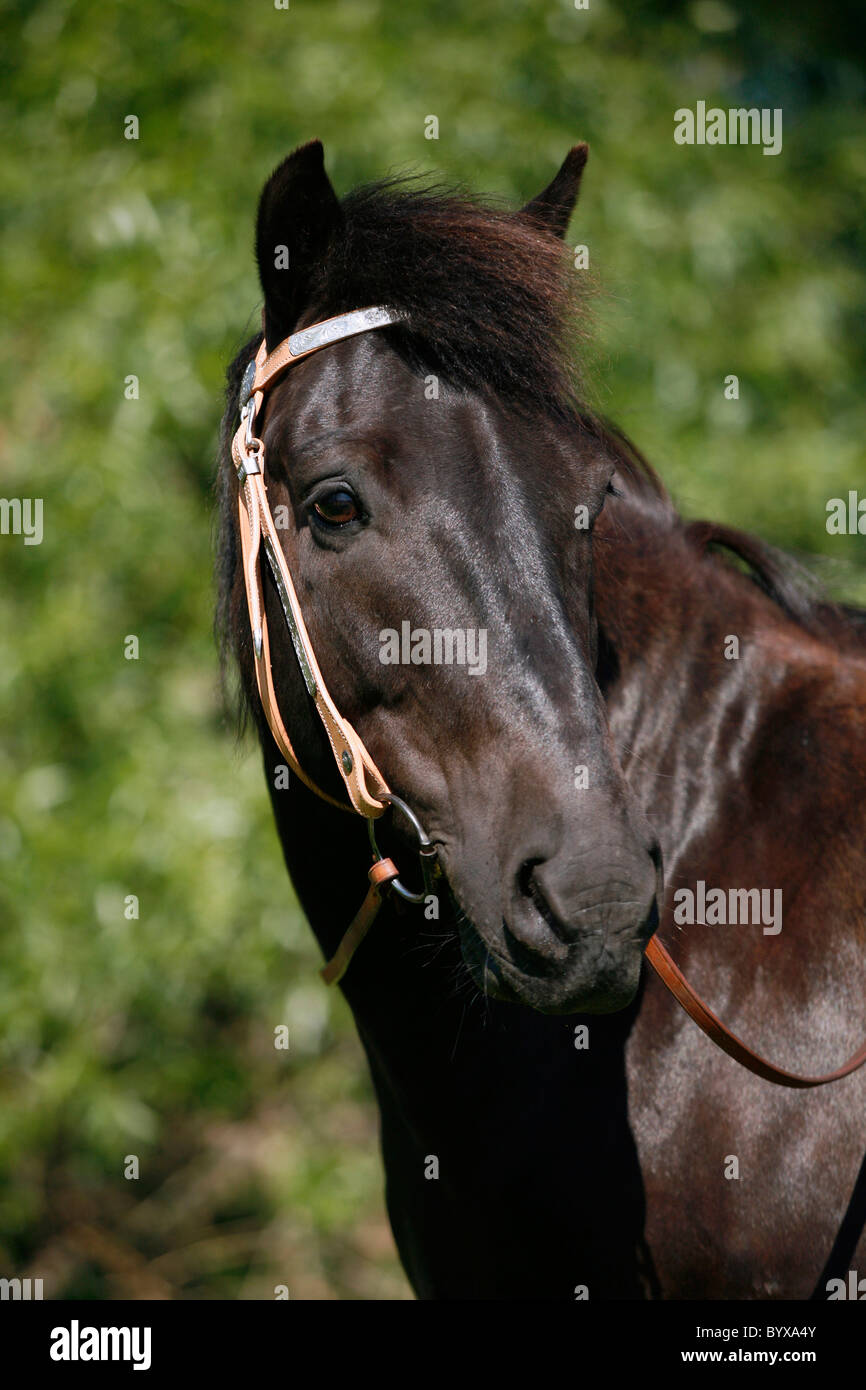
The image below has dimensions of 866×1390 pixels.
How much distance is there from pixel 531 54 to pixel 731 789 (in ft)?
16.9

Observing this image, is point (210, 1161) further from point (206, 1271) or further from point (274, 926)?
point (274, 926)

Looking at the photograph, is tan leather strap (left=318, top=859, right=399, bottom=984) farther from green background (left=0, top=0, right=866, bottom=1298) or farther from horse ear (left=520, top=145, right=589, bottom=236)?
green background (left=0, top=0, right=866, bottom=1298)

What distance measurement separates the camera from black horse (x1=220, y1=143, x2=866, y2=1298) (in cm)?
192

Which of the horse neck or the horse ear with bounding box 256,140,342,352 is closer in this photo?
the horse ear with bounding box 256,140,342,352

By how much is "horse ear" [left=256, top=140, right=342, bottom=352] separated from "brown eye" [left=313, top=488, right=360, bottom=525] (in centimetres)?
50

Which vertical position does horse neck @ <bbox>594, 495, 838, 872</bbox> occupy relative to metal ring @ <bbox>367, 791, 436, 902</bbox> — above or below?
above

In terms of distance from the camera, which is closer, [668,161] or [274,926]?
[274,926]

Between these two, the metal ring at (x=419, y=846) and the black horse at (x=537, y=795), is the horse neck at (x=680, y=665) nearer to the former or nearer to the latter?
the black horse at (x=537, y=795)

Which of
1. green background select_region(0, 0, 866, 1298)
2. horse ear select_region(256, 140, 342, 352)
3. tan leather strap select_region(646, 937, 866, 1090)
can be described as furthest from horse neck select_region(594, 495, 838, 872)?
green background select_region(0, 0, 866, 1298)

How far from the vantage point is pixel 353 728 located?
215 cm

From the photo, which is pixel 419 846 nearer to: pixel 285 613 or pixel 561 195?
pixel 285 613

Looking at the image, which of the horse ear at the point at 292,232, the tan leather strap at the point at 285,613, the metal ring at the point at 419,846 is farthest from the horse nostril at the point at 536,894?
the horse ear at the point at 292,232

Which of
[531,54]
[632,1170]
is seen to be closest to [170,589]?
[531,54]

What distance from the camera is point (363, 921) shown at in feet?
7.49
